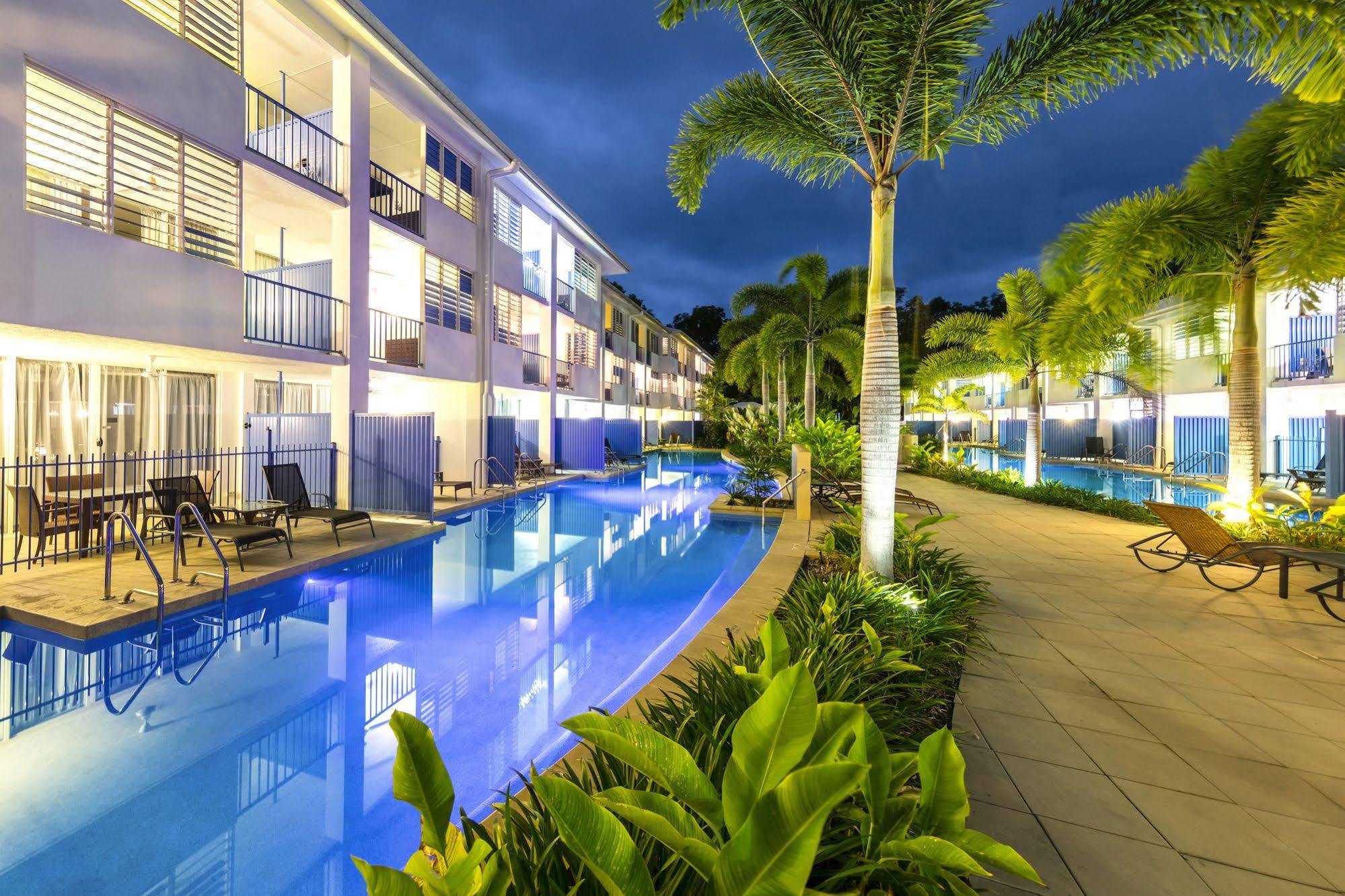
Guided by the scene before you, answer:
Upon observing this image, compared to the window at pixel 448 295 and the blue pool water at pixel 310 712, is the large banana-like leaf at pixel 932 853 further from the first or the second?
the window at pixel 448 295

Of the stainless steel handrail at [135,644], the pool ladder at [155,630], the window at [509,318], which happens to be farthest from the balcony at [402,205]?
the stainless steel handrail at [135,644]

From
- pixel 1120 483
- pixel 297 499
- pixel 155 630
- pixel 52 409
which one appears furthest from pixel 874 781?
pixel 1120 483

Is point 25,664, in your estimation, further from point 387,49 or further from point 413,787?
point 387,49

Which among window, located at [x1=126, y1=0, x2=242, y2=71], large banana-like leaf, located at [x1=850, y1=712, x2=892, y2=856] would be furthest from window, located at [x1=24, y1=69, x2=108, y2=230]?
large banana-like leaf, located at [x1=850, y1=712, x2=892, y2=856]

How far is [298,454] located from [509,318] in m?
8.12

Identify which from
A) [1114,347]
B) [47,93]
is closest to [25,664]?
[47,93]

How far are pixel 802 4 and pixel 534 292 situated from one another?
15610 mm

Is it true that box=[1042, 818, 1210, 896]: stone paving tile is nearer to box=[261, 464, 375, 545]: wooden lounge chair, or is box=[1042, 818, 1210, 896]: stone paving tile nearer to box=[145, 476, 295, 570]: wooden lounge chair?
box=[145, 476, 295, 570]: wooden lounge chair

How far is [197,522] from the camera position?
787cm

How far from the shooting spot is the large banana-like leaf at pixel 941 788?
1810 millimetres

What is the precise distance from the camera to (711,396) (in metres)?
38.8

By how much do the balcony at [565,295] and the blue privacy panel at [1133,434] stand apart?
24.9 meters

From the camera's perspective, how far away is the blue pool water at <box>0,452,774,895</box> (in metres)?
2.89

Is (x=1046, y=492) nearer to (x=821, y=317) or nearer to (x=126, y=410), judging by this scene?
(x=821, y=317)
